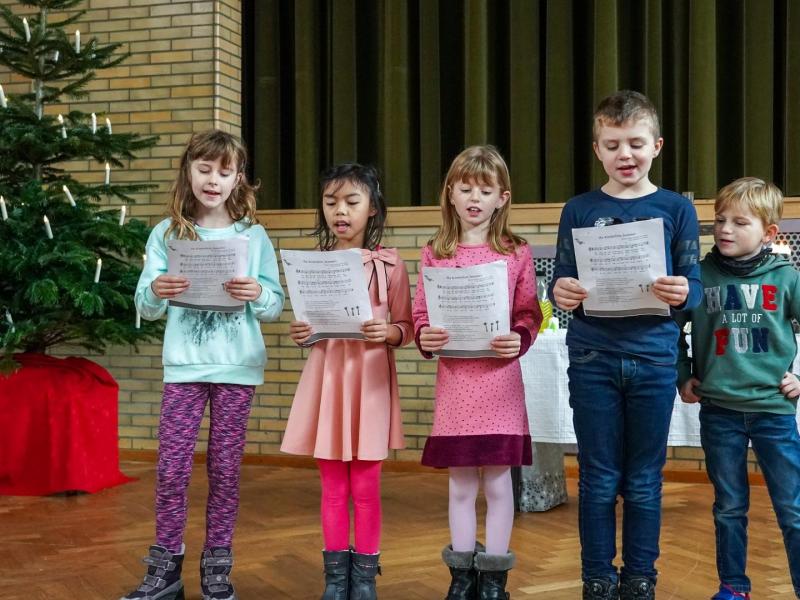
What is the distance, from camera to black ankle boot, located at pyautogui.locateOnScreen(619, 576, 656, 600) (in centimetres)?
240

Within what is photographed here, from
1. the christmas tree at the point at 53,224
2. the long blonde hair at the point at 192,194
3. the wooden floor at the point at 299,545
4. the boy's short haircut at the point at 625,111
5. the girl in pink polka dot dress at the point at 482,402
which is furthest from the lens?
the christmas tree at the point at 53,224

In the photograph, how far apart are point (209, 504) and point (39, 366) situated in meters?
2.13

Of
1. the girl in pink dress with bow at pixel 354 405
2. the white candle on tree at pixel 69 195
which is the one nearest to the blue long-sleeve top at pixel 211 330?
the girl in pink dress with bow at pixel 354 405

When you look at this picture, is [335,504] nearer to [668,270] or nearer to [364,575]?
[364,575]

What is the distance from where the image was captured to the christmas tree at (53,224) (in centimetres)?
416

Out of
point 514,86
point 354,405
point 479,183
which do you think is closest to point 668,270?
point 479,183

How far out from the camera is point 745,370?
2.46 metres

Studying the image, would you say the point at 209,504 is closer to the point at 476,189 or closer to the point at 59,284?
the point at 476,189

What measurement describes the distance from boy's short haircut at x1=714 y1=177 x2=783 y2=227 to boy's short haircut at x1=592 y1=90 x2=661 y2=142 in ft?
0.96

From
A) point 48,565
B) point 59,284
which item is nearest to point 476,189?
point 48,565

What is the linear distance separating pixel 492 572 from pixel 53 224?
278cm

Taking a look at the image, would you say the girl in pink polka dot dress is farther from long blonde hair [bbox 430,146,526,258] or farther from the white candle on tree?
the white candle on tree

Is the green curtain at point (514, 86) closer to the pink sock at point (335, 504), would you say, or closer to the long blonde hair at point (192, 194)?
the long blonde hair at point (192, 194)

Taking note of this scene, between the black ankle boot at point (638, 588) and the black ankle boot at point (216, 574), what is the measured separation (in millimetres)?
1092
